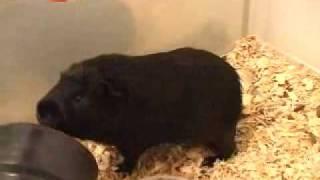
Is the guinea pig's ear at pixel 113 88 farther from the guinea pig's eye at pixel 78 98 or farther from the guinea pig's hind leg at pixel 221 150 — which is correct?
the guinea pig's hind leg at pixel 221 150

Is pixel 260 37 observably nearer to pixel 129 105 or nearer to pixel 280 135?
pixel 280 135

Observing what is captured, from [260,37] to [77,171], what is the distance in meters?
1.11

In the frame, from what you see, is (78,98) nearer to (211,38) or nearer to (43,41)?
(43,41)

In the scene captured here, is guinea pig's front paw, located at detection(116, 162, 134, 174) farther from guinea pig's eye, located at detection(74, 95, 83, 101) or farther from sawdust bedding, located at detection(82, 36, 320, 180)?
guinea pig's eye, located at detection(74, 95, 83, 101)

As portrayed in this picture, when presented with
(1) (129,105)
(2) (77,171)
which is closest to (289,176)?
(1) (129,105)

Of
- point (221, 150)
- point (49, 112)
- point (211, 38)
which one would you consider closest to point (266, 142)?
point (221, 150)

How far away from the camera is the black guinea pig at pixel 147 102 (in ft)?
4.22

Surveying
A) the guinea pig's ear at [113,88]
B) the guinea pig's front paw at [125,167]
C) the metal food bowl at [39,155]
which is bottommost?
the guinea pig's front paw at [125,167]

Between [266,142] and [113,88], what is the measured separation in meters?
0.52

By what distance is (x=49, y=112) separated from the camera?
126cm

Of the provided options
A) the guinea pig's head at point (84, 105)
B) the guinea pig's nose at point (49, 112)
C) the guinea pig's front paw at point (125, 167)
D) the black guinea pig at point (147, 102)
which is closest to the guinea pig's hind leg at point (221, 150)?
the black guinea pig at point (147, 102)

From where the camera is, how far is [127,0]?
1778 mm

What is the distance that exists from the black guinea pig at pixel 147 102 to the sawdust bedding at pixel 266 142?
6 cm

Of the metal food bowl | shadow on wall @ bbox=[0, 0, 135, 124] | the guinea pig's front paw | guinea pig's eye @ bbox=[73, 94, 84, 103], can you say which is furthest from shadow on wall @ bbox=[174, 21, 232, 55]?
the metal food bowl
